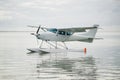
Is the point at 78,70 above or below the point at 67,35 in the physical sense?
below

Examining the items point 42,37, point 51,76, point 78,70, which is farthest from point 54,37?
point 51,76

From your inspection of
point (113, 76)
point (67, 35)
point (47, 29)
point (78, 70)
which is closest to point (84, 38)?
point (67, 35)

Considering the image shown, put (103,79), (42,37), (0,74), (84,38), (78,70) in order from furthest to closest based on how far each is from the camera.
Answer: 1. (84,38)
2. (42,37)
3. (78,70)
4. (0,74)
5. (103,79)

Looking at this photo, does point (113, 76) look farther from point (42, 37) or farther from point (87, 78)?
point (42, 37)

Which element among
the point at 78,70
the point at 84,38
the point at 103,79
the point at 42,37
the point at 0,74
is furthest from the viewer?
the point at 84,38

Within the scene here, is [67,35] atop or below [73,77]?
atop

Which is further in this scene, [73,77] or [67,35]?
[67,35]

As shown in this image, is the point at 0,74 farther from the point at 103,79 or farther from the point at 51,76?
the point at 103,79

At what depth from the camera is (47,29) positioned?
2745 centimetres

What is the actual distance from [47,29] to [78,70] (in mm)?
13854

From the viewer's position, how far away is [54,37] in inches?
1037

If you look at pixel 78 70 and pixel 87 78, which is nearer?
pixel 87 78

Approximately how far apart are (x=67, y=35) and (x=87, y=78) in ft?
51.4

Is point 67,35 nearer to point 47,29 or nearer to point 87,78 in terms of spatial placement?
point 47,29
